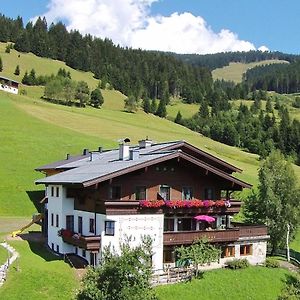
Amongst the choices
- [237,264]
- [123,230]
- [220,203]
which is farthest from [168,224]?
[237,264]

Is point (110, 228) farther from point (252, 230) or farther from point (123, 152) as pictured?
point (252, 230)

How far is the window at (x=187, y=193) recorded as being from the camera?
147 feet

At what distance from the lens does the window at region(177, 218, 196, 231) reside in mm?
44125

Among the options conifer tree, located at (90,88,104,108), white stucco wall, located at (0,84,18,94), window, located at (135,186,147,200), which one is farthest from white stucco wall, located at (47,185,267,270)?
conifer tree, located at (90,88,104,108)

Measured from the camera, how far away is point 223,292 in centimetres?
3978

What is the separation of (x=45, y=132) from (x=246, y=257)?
2340 inches

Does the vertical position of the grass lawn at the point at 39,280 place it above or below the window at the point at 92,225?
below

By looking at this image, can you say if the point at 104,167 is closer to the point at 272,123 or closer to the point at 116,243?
the point at 116,243

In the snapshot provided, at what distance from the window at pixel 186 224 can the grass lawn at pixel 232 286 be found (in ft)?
13.5

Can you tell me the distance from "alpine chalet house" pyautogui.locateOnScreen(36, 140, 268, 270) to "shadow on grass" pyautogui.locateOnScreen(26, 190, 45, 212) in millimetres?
18561

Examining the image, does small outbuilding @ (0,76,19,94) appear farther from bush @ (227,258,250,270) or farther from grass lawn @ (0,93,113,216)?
bush @ (227,258,250,270)

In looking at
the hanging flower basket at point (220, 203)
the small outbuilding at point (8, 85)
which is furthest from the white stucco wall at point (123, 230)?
the small outbuilding at point (8, 85)

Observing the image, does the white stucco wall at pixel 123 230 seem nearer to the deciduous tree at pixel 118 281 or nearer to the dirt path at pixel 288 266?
the dirt path at pixel 288 266

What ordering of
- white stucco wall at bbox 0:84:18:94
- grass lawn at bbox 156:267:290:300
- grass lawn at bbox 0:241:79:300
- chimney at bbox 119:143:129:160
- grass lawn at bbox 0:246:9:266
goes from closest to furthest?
grass lawn at bbox 0:241:79:300 < grass lawn at bbox 156:267:290:300 < grass lawn at bbox 0:246:9:266 < chimney at bbox 119:143:129:160 < white stucco wall at bbox 0:84:18:94
